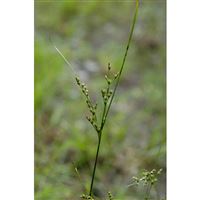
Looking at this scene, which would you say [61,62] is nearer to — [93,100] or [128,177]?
[93,100]

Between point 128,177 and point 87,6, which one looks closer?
point 128,177

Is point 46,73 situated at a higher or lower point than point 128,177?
higher

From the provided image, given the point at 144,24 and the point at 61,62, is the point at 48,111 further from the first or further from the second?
the point at 144,24
